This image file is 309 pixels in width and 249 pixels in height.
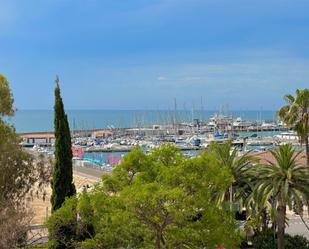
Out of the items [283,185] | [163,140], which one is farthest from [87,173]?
[163,140]

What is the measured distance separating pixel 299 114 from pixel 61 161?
53.2 ft

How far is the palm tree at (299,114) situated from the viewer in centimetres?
3189

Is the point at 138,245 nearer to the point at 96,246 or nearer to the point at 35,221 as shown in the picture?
the point at 96,246

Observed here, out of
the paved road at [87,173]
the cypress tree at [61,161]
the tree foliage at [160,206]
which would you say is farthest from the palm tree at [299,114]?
the paved road at [87,173]

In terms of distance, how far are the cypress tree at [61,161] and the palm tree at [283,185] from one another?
982 cm

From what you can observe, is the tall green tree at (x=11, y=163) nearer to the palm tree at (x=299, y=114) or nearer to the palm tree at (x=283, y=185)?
the palm tree at (x=283, y=185)

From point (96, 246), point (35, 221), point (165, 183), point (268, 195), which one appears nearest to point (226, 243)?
point (165, 183)

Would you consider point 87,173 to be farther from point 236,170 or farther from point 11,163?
point 236,170

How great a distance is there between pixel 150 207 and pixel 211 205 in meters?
2.41

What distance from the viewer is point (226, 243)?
620 inches

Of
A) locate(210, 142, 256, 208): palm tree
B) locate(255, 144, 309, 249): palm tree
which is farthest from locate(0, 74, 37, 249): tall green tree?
locate(255, 144, 309, 249): palm tree

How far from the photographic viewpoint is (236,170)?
24656mm

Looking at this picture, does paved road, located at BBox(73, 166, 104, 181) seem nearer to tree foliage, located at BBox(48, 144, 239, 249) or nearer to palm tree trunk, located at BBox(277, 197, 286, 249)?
palm tree trunk, located at BBox(277, 197, 286, 249)

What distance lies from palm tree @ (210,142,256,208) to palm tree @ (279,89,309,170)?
8620mm
